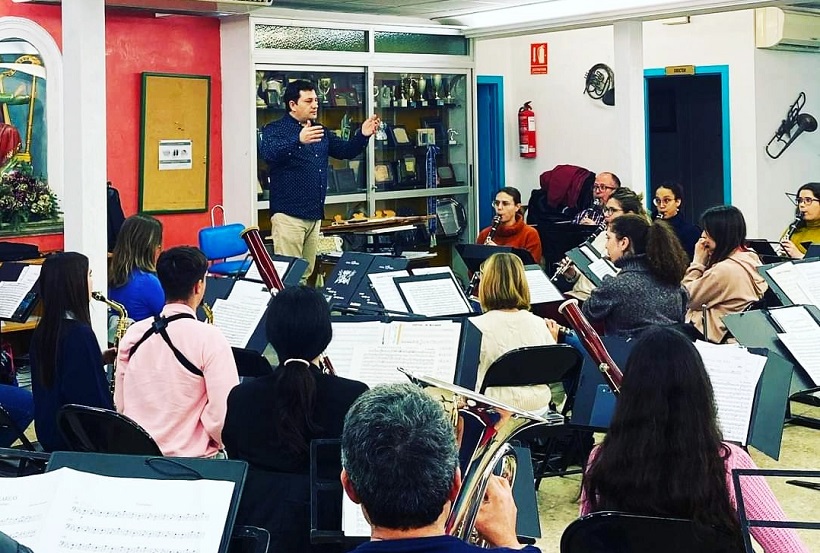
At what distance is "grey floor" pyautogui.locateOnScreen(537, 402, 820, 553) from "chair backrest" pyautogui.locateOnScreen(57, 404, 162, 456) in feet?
5.32

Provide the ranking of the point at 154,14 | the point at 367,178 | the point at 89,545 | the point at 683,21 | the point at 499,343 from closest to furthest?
the point at 89,545 → the point at 499,343 → the point at 154,14 → the point at 367,178 → the point at 683,21

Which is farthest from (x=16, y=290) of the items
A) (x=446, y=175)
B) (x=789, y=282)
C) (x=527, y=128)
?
(x=527, y=128)

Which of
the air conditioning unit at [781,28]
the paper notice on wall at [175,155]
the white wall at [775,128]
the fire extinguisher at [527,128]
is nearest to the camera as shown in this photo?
the paper notice on wall at [175,155]

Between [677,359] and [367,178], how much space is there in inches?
290

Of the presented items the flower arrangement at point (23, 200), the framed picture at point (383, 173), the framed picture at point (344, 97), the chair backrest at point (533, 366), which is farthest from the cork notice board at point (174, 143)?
the chair backrest at point (533, 366)

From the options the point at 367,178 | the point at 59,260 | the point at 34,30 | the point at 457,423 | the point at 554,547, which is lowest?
the point at 554,547

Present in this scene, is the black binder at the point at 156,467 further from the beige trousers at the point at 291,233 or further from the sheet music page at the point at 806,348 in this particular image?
the beige trousers at the point at 291,233

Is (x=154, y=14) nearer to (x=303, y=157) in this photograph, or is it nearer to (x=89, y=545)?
(x=303, y=157)

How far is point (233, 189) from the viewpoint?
8.78 meters

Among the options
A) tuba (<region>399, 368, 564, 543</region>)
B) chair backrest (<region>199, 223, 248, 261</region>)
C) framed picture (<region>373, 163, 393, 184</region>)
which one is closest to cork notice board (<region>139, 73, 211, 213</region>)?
chair backrest (<region>199, 223, 248, 261</region>)

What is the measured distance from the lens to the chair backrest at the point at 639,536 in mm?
2250

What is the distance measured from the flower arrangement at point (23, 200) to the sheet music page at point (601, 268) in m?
3.89

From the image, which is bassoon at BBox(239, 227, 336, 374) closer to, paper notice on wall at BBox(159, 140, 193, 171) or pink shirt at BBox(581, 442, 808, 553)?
pink shirt at BBox(581, 442, 808, 553)

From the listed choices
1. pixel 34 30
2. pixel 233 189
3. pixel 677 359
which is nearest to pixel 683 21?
pixel 233 189
